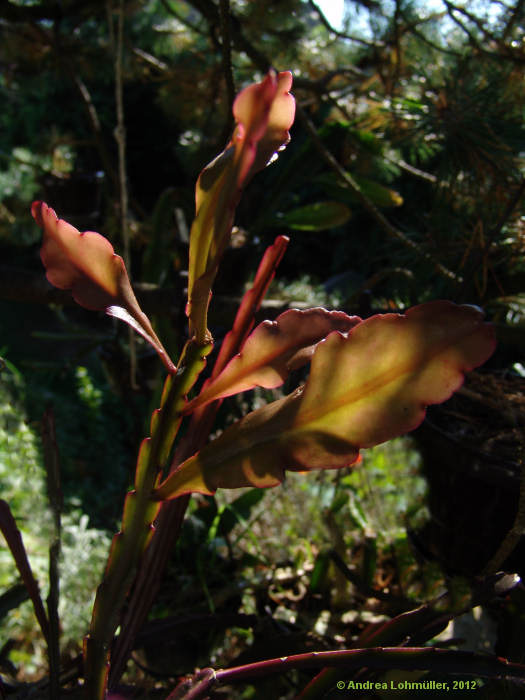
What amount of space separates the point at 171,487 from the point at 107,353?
2.69 ft

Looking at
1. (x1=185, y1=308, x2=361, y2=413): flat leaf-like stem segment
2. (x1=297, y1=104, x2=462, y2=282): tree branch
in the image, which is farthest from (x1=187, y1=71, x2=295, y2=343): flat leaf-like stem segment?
(x1=297, y1=104, x2=462, y2=282): tree branch

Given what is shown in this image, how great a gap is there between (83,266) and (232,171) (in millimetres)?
121

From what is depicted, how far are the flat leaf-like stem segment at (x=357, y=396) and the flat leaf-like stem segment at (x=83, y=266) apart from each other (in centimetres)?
8

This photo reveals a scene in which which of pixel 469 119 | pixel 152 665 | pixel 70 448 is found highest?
pixel 469 119

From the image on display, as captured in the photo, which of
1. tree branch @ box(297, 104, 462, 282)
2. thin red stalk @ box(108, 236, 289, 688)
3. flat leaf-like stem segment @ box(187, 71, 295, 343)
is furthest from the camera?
tree branch @ box(297, 104, 462, 282)

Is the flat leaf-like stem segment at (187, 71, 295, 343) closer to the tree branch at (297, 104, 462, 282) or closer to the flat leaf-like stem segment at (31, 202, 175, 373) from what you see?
the flat leaf-like stem segment at (31, 202, 175, 373)

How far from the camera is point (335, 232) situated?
330cm

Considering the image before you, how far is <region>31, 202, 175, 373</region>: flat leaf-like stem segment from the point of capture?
0.32 meters

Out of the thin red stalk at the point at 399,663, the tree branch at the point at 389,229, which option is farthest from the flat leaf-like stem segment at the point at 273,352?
the tree branch at the point at 389,229

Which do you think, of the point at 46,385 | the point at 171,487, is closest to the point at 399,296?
the point at 171,487

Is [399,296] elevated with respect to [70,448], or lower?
elevated

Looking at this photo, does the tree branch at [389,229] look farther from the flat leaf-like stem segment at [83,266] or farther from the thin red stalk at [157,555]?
the flat leaf-like stem segment at [83,266]

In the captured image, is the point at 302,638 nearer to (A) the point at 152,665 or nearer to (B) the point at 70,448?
(A) the point at 152,665

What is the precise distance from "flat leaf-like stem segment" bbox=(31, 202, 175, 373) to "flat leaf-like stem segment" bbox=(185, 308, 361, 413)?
5cm
